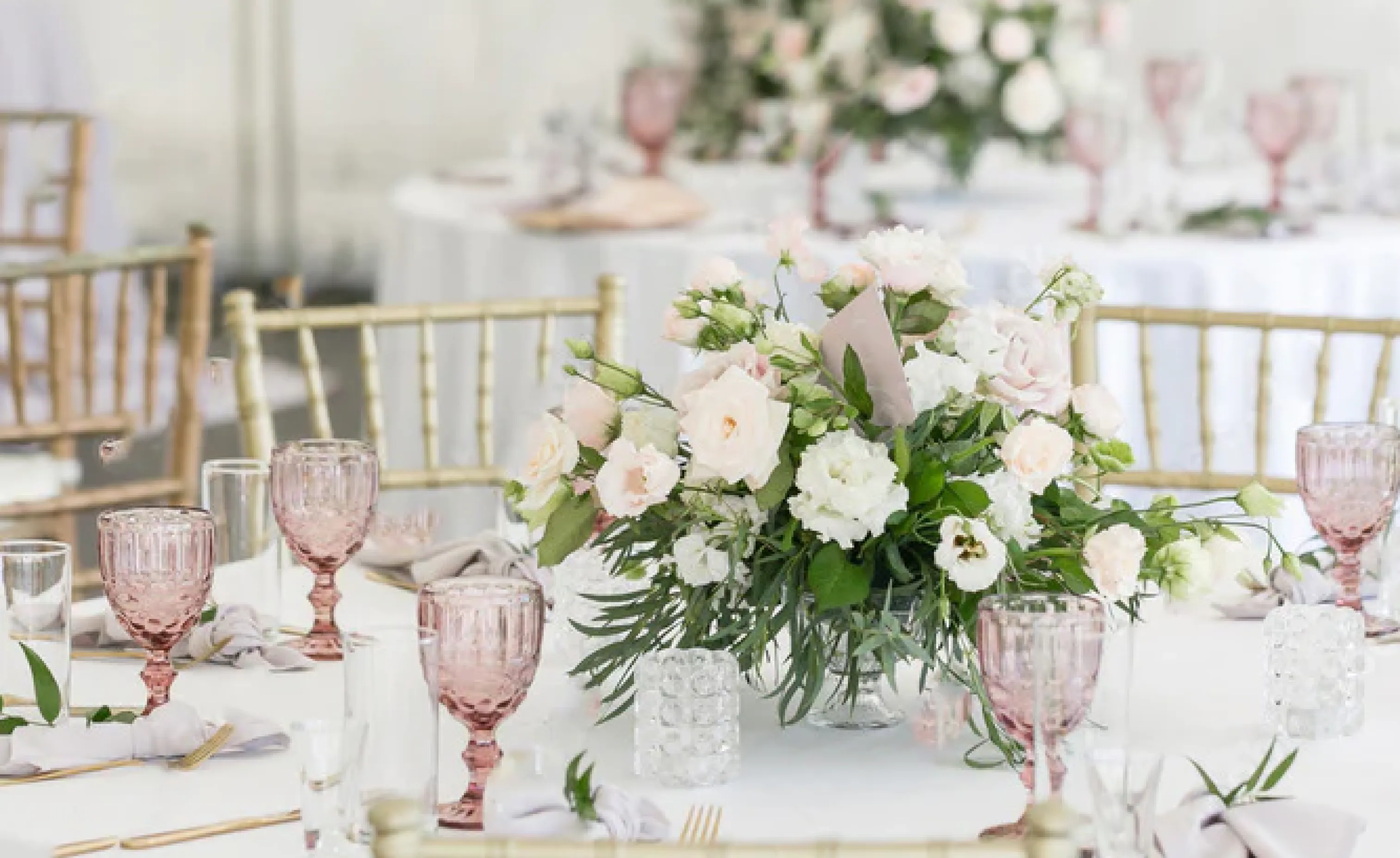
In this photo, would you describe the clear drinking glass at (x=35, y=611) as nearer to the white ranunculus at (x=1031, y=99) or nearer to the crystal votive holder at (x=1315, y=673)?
the crystal votive holder at (x=1315, y=673)

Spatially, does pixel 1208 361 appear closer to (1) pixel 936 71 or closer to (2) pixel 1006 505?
(2) pixel 1006 505

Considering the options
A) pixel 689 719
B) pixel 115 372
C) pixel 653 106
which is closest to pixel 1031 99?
pixel 653 106

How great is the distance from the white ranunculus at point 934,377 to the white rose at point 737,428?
0.09 meters

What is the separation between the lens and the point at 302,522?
6.05 feet

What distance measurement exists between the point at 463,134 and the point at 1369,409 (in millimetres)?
5725

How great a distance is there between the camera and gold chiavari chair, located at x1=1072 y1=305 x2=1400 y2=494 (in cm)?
257

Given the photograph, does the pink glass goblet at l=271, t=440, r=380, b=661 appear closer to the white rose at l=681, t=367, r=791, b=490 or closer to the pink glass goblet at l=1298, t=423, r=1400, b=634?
the white rose at l=681, t=367, r=791, b=490

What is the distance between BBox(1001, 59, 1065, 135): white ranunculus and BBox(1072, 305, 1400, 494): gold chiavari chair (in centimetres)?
134

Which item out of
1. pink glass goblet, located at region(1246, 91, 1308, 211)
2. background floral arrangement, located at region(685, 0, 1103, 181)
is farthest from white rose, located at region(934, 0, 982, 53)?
pink glass goblet, located at region(1246, 91, 1308, 211)

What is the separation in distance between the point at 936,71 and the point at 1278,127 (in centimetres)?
66

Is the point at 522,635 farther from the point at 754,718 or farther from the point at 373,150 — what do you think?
the point at 373,150

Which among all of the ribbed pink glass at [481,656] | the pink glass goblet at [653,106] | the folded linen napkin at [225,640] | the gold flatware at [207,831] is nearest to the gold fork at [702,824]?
the ribbed pink glass at [481,656]

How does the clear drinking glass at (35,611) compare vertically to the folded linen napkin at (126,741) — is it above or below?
above

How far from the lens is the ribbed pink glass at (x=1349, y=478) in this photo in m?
1.85
